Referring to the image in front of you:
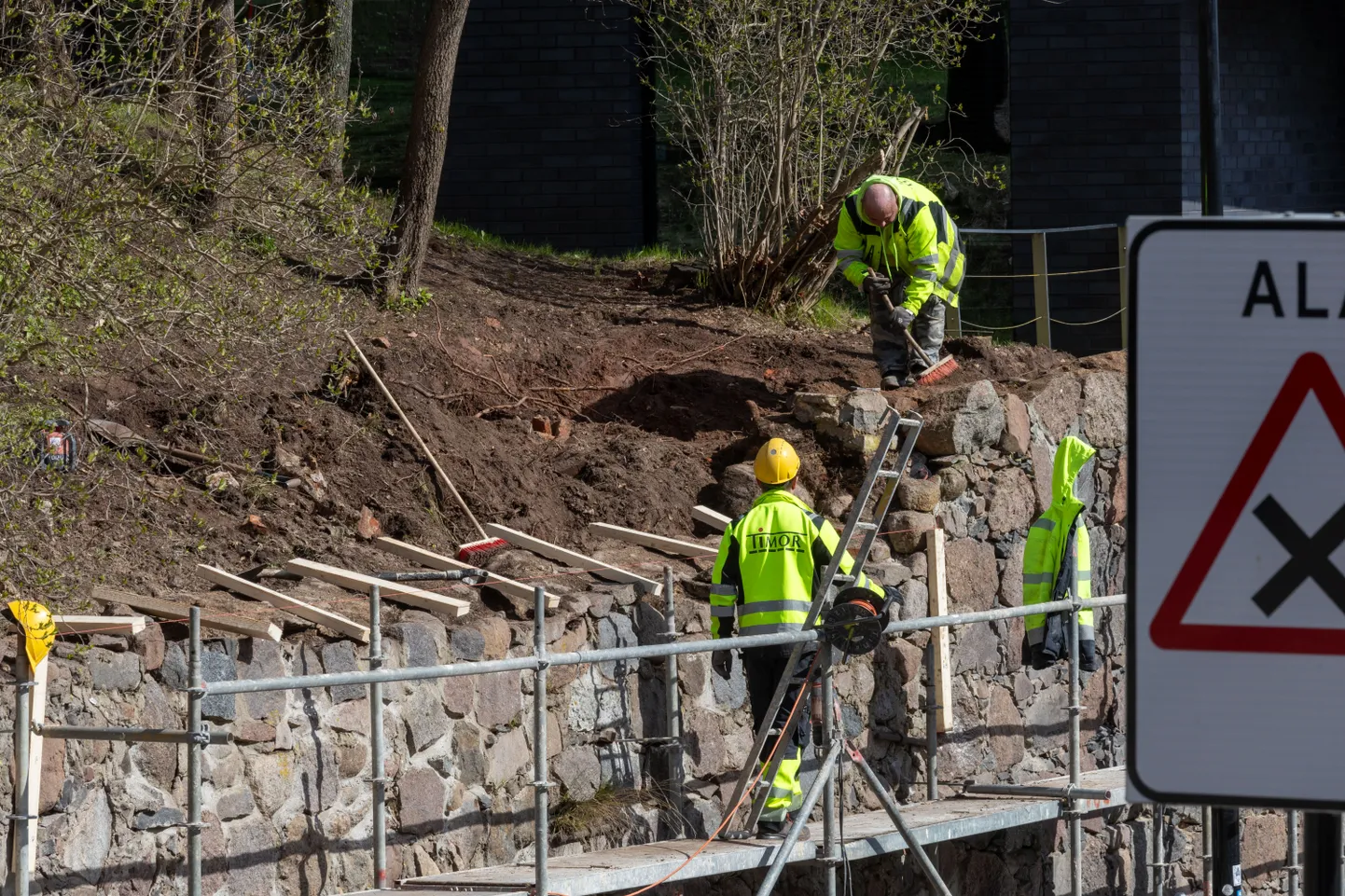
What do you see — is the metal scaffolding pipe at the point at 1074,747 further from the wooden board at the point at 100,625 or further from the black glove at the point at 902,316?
the wooden board at the point at 100,625

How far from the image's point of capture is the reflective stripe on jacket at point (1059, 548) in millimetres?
10281

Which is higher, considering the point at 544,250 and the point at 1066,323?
the point at 544,250

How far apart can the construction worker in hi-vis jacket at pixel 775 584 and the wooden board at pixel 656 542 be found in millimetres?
1379

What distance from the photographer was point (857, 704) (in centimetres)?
1009

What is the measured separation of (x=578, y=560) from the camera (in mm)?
9367

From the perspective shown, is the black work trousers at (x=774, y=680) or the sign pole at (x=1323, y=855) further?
the black work trousers at (x=774, y=680)

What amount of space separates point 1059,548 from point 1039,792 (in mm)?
1463

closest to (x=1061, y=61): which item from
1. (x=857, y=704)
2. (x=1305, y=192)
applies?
(x=1305, y=192)

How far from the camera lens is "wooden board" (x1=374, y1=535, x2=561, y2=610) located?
874 cm

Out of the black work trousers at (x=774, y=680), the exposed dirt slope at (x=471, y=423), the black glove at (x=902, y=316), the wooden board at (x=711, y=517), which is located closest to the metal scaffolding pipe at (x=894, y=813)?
the black work trousers at (x=774, y=680)

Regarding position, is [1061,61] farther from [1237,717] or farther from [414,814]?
[1237,717]

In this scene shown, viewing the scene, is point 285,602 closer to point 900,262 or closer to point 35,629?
point 35,629

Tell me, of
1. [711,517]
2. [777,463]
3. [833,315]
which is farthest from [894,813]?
[833,315]

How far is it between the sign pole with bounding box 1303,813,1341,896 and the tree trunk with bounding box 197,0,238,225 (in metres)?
7.22
